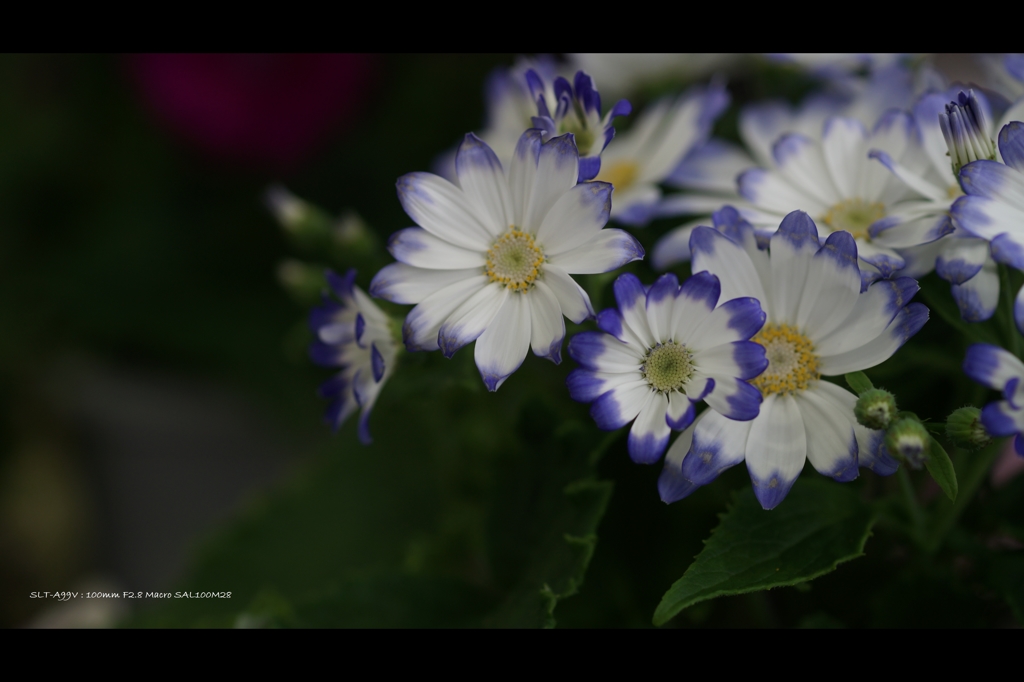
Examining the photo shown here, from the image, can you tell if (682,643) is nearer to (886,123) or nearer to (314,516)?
(886,123)

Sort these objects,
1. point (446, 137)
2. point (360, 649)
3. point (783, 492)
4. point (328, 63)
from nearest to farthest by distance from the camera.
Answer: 1. point (783, 492)
2. point (360, 649)
3. point (328, 63)
4. point (446, 137)

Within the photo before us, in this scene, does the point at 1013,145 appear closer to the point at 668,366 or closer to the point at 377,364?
the point at 668,366

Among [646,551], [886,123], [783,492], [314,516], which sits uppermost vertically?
[886,123]

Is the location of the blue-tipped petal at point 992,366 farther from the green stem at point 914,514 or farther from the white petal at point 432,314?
the white petal at point 432,314

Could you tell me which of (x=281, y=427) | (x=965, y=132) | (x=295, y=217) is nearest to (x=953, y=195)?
(x=965, y=132)

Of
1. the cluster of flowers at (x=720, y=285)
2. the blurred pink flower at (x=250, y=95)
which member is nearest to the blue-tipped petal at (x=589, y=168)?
the cluster of flowers at (x=720, y=285)

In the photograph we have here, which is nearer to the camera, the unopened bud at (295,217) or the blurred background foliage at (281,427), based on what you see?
the blurred background foliage at (281,427)

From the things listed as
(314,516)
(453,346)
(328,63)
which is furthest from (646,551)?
(328,63)
